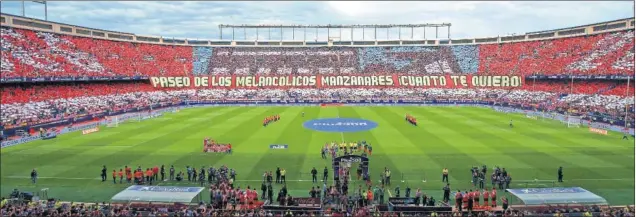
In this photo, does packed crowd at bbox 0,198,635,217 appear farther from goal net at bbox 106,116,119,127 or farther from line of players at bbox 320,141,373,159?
goal net at bbox 106,116,119,127

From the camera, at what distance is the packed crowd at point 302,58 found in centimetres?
5469

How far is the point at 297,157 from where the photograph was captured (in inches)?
1154

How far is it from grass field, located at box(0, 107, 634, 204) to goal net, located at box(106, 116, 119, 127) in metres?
1.19

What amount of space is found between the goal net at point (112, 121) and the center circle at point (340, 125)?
18715 mm

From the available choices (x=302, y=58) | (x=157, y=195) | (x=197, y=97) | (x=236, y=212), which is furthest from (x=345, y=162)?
(x=302, y=58)

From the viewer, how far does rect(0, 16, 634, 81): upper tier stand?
54.6 meters

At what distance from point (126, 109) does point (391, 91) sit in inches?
1672

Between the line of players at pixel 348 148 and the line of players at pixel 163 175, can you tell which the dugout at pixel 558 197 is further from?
the line of players at pixel 163 175

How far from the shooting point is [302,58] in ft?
293

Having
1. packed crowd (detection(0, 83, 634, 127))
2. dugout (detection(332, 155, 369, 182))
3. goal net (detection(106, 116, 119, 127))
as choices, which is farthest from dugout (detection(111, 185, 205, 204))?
goal net (detection(106, 116, 119, 127))

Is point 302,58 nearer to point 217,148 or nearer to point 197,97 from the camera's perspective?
point 197,97

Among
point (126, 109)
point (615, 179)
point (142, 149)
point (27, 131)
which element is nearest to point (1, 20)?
point (126, 109)

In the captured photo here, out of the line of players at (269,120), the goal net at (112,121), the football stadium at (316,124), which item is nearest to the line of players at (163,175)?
the football stadium at (316,124)

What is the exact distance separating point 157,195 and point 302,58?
7237 centimetres
